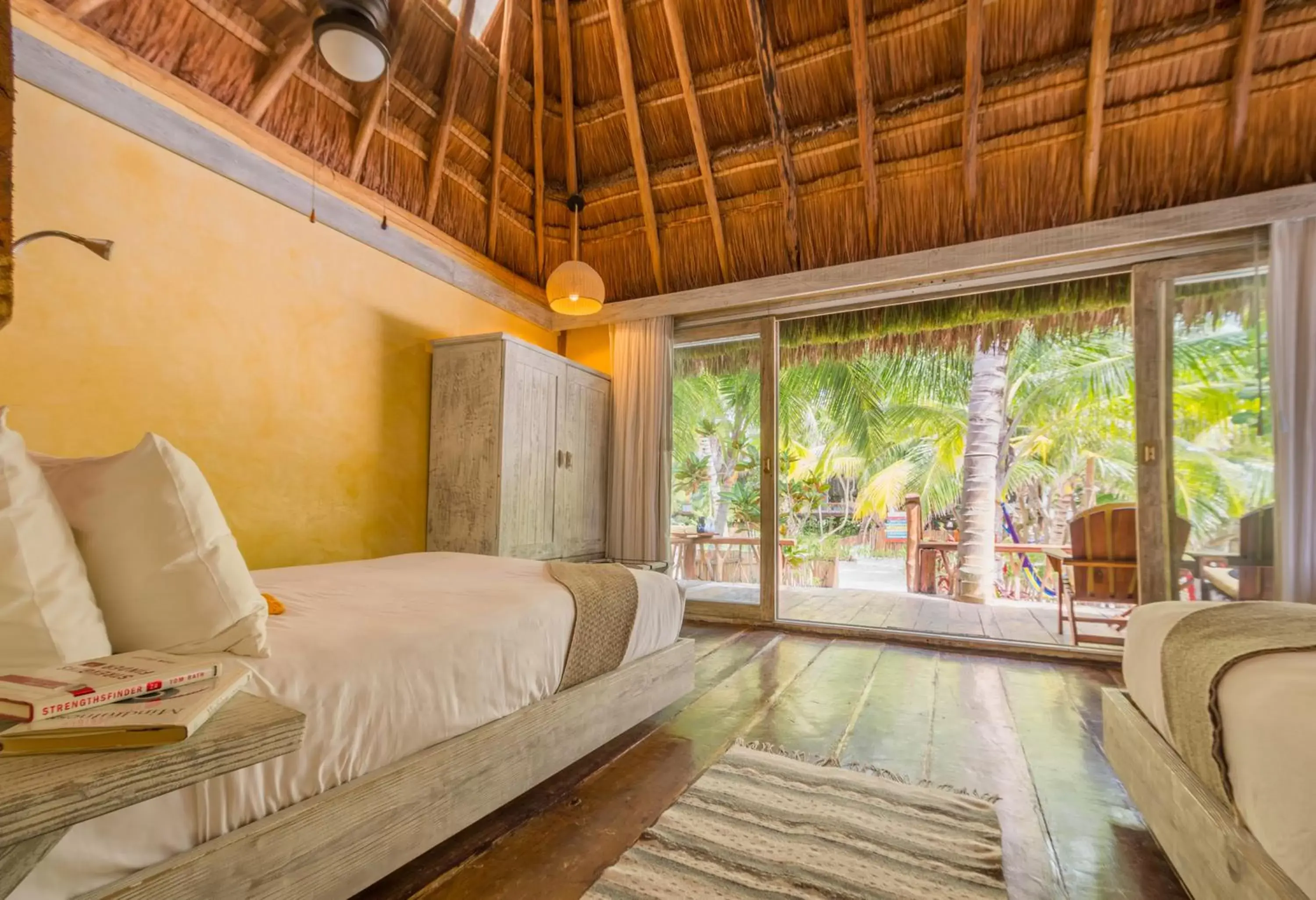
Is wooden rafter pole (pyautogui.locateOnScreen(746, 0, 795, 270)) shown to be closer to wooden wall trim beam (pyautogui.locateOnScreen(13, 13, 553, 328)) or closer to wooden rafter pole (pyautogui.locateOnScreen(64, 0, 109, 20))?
wooden wall trim beam (pyautogui.locateOnScreen(13, 13, 553, 328))

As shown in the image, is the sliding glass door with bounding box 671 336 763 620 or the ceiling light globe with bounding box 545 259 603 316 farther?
the sliding glass door with bounding box 671 336 763 620

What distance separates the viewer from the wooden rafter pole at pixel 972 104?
3109 mm

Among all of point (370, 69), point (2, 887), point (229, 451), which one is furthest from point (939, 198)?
point (2, 887)

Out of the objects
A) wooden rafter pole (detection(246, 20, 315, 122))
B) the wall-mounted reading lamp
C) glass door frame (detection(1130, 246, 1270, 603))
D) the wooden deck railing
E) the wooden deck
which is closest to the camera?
the wall-mounted reading lamp

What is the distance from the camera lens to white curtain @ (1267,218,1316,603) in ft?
9.24

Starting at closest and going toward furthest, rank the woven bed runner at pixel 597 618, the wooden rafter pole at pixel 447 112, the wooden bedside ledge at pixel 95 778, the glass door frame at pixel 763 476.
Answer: the wooden bedside ledge at pixel 95 778, the woven bed runner at pixel 597 618, the wooden rafter pole at pixel 447 112, the glass door frame at pixel 763 476

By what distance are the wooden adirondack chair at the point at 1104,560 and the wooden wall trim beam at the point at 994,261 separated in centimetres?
156

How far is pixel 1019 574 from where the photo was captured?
24.5 feet

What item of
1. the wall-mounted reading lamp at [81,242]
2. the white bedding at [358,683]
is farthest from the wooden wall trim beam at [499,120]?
the white bedding at [358,683]

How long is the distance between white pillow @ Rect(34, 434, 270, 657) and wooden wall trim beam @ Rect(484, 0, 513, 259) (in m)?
3.38

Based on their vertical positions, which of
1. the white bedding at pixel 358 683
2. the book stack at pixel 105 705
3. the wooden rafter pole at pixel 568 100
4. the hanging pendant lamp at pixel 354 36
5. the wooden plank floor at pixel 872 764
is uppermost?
the wooden rafter pole at pixel 568 100

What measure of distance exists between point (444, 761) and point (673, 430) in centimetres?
334

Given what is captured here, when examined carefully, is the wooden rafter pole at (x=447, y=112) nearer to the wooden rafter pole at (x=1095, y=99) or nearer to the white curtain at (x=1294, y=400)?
the wooden rafter pole at (x=1095, y=99)

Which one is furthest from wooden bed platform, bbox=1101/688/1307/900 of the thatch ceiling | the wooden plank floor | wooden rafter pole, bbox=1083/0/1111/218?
the thatch ceiling
